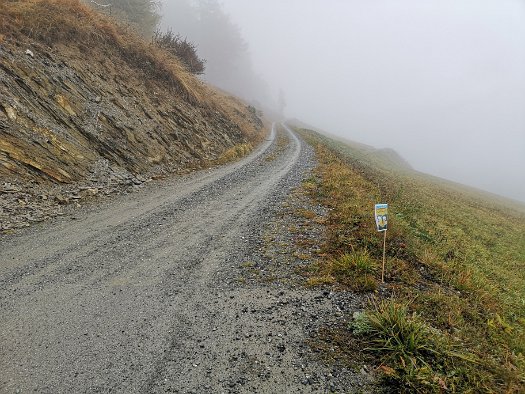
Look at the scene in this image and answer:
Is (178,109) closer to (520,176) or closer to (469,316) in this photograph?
(469,316)

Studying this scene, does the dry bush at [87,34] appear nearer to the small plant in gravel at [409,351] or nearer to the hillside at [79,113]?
the hillside at [79,113]

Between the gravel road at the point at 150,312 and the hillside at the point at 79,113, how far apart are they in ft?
7.74

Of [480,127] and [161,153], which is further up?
[480,127]

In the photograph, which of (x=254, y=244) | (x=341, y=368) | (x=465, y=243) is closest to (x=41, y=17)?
(x=254, y=244)

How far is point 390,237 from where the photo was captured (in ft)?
27.2

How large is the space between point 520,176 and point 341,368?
491 feet

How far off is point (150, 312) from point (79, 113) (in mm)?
12203

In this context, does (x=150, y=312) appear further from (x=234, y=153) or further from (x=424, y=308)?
(x=234, y=153)

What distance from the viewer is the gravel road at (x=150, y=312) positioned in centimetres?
429

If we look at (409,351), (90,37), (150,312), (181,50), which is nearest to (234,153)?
(90,37)

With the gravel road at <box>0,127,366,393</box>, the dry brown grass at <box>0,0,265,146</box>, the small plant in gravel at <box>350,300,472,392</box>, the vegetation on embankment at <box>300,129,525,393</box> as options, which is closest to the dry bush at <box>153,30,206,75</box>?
the dry brown grass at <box>0,0,265,146</box>

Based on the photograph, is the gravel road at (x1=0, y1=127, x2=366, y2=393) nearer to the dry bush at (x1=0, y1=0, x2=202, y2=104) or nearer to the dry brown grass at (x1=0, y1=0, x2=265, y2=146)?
the dry brown grass at (x1=0, y1=0, x2=265, y2=146)

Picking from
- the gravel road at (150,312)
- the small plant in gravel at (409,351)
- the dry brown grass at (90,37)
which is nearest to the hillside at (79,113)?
the dry brown grass at (90,37)

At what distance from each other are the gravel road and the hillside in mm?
2359
